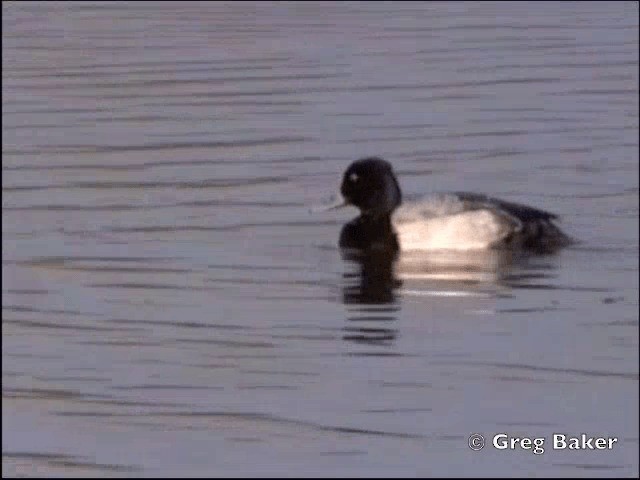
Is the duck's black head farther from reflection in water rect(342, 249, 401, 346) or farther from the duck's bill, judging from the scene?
reflection in water rect(342, 249, 401, 346)

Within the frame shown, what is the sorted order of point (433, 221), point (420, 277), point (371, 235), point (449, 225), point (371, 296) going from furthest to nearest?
point (371, 235) → point (433, 221) → point (449, 225) → point (420, 277) → point (371, 296)

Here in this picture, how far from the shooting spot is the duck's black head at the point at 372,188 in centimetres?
1503

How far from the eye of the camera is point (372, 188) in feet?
49.4

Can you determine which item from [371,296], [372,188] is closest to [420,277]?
[371,296]

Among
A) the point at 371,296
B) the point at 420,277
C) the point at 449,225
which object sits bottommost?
the point at 371,296

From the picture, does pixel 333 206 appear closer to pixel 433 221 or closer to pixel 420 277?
pixel 433 221

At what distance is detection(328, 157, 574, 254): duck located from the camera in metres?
14.3

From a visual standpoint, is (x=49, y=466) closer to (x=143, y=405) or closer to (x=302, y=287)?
(x=143, y=405)

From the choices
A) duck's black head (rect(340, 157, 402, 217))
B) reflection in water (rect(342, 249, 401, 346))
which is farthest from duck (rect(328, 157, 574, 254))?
reflection in water (rect(342, 249, 401, 346))

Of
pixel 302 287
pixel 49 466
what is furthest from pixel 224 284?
pixel 49 466

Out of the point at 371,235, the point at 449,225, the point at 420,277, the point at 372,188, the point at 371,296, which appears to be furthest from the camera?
the point at 372,188

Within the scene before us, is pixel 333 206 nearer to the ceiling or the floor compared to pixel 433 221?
nearer to the ceiling

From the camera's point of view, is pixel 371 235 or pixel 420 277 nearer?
pixel 420 277

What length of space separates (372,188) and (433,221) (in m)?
0.63
